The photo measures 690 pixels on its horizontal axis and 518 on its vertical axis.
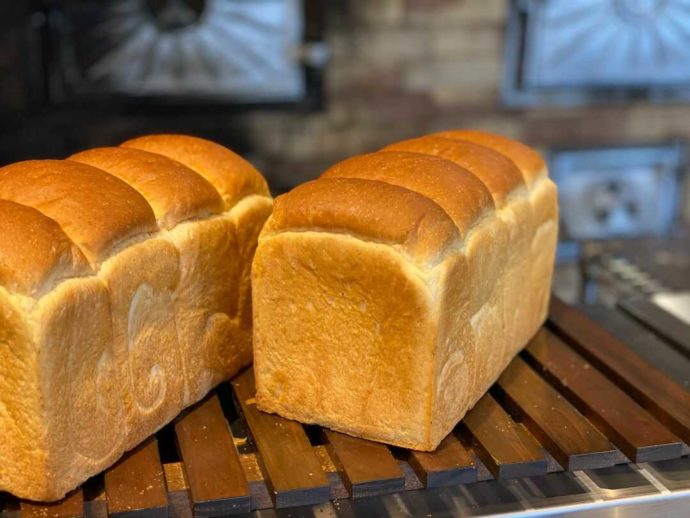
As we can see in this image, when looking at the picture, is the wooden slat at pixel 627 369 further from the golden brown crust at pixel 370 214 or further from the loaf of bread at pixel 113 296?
the loaf of bread at pixel 113 296

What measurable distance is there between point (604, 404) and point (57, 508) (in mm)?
811

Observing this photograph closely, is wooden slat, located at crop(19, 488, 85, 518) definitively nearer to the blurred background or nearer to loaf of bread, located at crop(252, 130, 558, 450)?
loaf of bread, located at crop(252, 130, 558, 450)

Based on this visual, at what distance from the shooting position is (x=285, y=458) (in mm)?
1145

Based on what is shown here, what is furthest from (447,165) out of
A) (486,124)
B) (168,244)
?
(486,124)

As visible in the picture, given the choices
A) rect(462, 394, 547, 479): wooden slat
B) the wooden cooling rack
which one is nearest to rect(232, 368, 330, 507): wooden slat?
the wooden cooling rack

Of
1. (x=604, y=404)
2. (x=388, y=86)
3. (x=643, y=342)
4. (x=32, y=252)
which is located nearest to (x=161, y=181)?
(x=32, y=252)

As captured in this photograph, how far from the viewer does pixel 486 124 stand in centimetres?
319

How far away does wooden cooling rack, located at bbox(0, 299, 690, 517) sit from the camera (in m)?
1.07

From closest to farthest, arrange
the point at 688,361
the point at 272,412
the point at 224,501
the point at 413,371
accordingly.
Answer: the point at 224,501 < the point at 413,371 < the point at 272,412 < the point at 688,361

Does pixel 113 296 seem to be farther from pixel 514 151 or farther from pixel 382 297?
pixel 514 151

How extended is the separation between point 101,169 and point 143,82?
170 centimetres

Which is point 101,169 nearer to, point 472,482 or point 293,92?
point 472,482

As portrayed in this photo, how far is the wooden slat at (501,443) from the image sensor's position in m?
1.14

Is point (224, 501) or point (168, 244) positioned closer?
point (224, 501)
